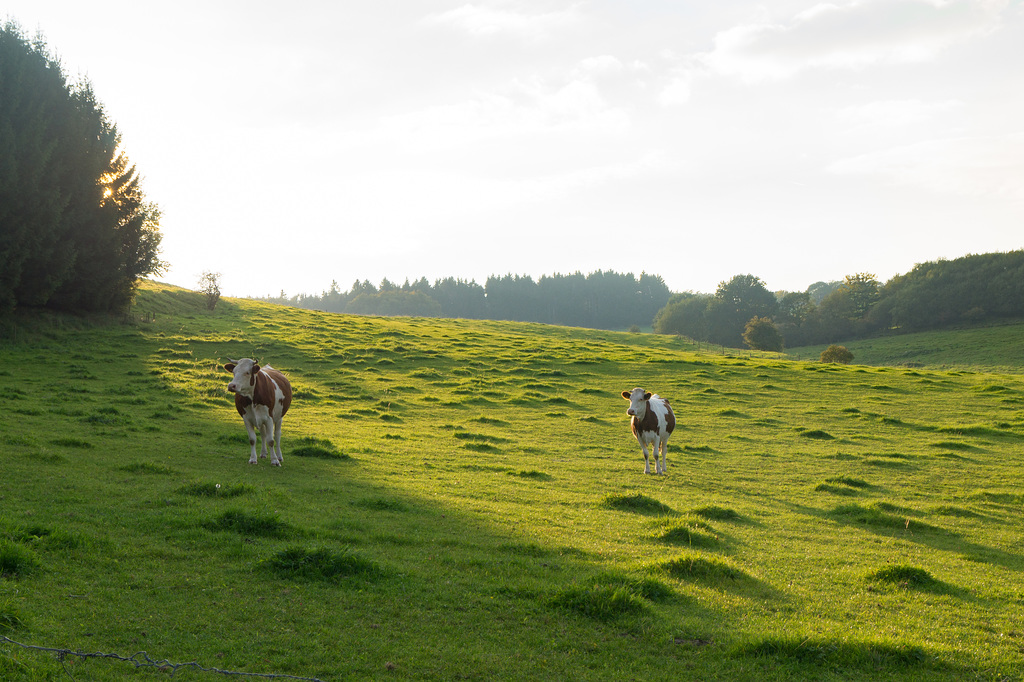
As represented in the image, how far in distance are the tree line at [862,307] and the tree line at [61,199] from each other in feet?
224

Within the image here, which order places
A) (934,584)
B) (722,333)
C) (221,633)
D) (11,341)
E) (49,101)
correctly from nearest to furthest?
(221,633) → (934,584) → (11,341) → (49,101) → (722,333)

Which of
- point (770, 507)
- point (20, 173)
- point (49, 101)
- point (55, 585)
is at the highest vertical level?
point (49, 101)

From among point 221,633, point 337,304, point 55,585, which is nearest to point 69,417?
point 55,585

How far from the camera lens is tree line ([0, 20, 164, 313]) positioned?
89.7 feet

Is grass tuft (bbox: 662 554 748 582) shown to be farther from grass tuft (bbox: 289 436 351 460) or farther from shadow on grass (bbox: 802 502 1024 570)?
grass tuft (bbox: 289 436 351 460)

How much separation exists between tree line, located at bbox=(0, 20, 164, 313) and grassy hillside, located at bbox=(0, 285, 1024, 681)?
5625 millimetres

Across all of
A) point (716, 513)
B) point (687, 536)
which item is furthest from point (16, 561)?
point (716, 513)

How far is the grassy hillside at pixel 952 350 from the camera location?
5792cm

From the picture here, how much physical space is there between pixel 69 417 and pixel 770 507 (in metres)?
17.4

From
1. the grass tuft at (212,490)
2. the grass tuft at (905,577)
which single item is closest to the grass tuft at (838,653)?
the grass tuft at (905,577)

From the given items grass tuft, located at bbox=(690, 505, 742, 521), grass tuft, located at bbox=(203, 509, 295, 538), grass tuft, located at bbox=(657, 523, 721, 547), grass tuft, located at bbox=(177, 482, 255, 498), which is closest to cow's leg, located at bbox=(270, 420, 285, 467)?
grass tuft, located at bbox=(177, 482, 255, 498)

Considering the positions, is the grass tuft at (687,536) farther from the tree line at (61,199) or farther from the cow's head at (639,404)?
the tree line at (61,199)

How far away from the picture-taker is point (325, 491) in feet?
38.7

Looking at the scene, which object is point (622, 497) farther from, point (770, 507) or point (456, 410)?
point (456, 410)
